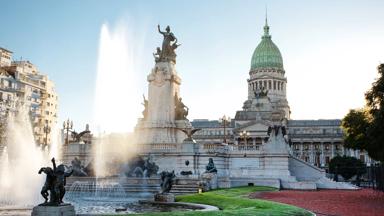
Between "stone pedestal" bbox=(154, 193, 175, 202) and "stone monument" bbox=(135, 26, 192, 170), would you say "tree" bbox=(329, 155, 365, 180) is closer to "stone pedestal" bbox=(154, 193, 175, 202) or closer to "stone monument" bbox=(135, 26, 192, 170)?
"stone monument" bbox=(135, 26, 192, 170)

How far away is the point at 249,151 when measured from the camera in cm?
5197

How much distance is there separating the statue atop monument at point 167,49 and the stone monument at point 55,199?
38656mm

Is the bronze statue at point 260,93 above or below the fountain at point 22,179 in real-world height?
above

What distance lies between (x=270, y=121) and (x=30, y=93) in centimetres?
6838

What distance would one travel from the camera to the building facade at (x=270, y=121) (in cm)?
13691

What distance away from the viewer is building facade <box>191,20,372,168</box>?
13691cm

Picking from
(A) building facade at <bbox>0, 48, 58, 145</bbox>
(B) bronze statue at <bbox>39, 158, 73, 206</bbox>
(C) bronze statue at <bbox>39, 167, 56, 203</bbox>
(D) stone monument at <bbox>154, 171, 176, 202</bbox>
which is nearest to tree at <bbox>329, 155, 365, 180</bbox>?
(A) building facade at <bbox>0, 48, 58, 145</bbox>

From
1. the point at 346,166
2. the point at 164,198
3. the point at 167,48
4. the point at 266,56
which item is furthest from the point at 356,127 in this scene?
the point at 266,56

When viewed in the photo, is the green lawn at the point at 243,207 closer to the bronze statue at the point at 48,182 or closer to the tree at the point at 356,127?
the bronze statue at the point at 48,182

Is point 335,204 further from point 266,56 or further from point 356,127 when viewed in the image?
point 266,56

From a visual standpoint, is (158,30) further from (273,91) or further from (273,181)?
(273,91)

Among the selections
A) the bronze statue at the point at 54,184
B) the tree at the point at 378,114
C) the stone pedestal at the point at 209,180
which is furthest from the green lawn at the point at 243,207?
the tree at the point at 378,114

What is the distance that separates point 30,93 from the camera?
95062 millimetres

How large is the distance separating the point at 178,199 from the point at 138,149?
22.9 metres
